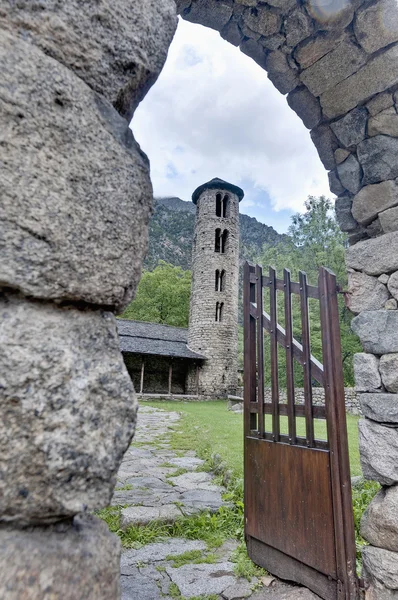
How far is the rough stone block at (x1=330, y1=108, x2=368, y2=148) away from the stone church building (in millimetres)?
19518

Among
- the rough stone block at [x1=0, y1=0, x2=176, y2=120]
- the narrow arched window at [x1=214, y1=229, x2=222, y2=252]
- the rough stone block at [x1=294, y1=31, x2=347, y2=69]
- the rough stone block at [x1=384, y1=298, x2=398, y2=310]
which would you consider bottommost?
the rough stone block at [x1=384, y1=298, x2=398, y2=310]

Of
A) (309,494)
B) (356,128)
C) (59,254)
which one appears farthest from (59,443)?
(356,128)

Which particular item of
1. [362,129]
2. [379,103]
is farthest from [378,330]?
[379,103]

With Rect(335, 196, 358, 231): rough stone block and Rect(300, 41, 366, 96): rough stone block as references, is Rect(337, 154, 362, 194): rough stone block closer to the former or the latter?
Rect(335, 196, 358, 231): rough stone block

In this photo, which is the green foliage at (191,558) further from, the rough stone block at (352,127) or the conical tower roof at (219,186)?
the conical tower roof at (219,186)

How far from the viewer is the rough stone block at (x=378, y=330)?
89.8 inches

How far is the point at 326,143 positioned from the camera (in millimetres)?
2846

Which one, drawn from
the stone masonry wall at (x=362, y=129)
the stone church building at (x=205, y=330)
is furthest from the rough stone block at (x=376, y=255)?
the stone church building at (x=205, y=330)

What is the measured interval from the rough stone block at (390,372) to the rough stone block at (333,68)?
6.39 ft

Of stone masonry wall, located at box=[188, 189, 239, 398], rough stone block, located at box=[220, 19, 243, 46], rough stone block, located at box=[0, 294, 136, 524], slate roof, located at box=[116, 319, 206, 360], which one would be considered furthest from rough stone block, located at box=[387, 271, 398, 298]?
stone masonry wall, located at box=[188, 189, 239, 398]

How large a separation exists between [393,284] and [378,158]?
911 mm

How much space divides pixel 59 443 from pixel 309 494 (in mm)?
2053

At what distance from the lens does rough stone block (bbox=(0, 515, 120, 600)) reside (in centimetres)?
59

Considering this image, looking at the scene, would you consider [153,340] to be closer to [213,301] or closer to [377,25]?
[213,301]
